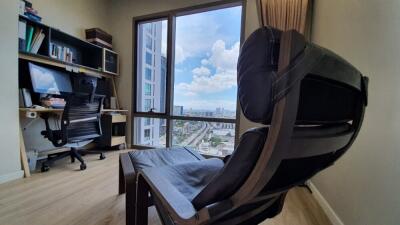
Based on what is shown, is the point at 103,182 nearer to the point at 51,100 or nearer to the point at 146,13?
the point at 51,100

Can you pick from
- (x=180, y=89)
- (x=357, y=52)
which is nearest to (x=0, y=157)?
(x=180, y=89)

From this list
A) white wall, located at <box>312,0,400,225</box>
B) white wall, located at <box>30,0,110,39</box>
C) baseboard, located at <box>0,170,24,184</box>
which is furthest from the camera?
white wall, located at <box>30,0,110,39</box>

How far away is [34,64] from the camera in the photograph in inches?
93.1

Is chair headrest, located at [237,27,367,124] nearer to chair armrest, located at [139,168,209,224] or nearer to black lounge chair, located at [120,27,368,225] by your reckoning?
black lounge chair, located at [120,27,368,225]

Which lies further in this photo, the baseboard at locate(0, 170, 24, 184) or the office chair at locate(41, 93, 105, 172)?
the office chair at locate(41, 93, 105, 172)

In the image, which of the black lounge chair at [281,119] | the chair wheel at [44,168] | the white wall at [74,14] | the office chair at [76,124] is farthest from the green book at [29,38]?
the black lounge chair at [281,119]

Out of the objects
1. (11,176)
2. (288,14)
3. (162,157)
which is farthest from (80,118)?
(288,14)

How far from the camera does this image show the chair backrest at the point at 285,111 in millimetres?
382

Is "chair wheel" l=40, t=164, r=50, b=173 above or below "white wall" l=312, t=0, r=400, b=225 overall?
below

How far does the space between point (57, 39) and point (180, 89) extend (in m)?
1.86

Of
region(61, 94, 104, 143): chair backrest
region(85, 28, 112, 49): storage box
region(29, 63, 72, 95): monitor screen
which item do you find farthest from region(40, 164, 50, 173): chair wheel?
region(85, 28, 112, 49): storage box

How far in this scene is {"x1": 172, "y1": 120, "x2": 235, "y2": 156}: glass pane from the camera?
2913mm

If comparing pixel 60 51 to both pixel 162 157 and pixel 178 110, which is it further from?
pixel 162 157

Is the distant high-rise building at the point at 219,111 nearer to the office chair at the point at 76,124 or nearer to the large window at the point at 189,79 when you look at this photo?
the large window at the point at 189,79
